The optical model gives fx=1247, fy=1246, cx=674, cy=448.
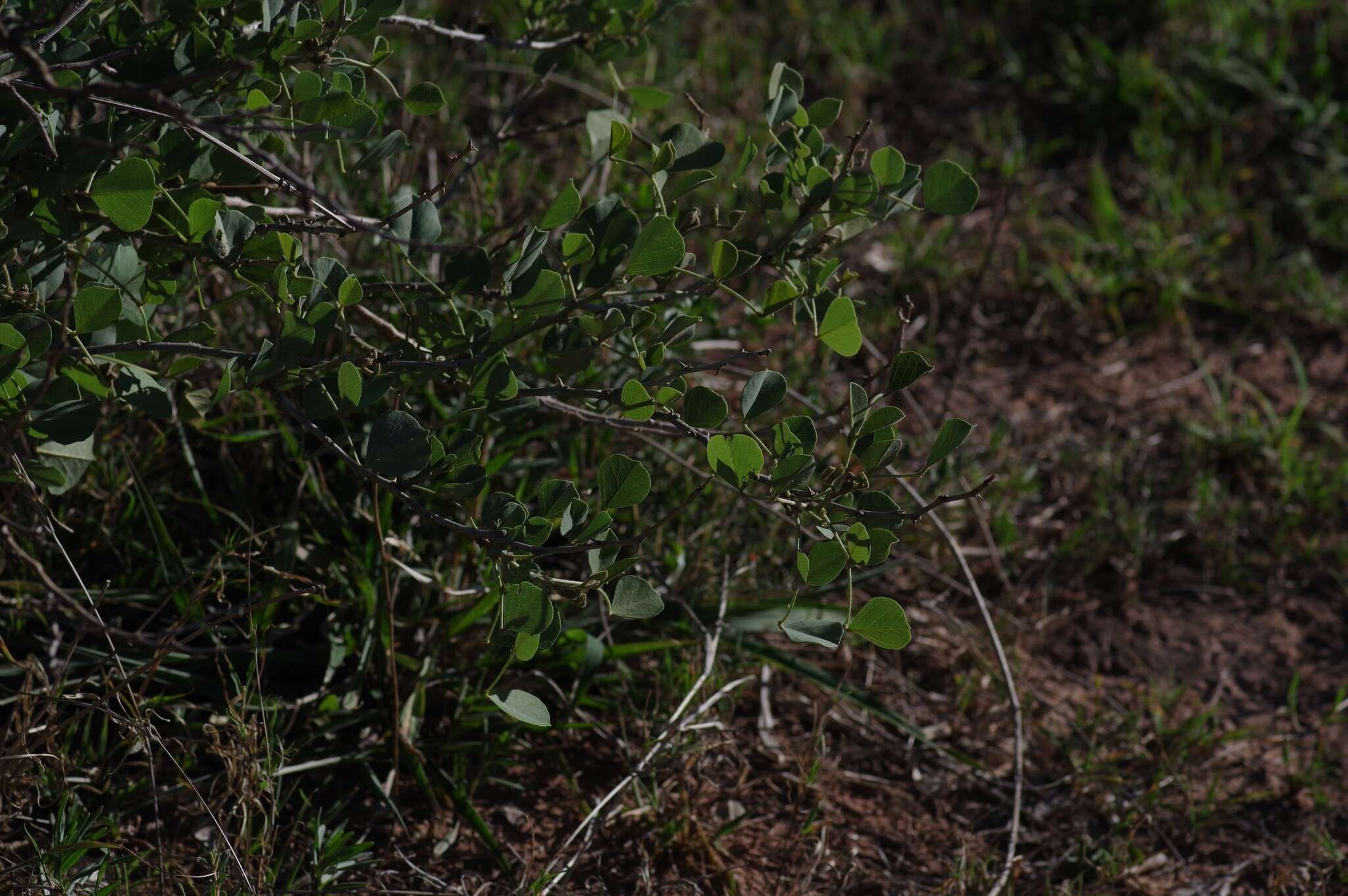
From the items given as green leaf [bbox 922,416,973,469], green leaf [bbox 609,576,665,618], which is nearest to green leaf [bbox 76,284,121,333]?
green leaf [bbox 609,576,665,618]

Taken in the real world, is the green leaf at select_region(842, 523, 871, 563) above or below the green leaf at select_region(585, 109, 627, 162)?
below

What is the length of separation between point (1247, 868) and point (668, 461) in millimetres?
1328

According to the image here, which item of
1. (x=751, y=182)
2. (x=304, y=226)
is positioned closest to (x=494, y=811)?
(x=304, y=226)

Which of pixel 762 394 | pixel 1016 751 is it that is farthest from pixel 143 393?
pixel 1016 751

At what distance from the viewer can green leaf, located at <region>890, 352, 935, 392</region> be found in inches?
63.9

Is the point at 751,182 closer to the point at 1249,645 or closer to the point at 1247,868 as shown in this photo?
the point at 1249,645

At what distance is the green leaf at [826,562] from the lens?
1575 mm

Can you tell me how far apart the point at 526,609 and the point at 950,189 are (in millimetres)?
831

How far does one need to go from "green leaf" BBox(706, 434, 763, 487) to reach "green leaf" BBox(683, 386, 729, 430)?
101 millimetres

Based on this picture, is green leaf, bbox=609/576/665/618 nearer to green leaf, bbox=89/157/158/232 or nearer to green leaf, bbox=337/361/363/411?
green leaf, bbox=337/361/363/411

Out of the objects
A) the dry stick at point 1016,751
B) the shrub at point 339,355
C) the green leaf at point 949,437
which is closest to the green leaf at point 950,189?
the shrub at point 339,355

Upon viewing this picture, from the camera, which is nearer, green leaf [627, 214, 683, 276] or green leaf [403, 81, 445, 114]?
green leaf [627, 214, 683, 276]

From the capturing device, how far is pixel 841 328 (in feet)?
5.53

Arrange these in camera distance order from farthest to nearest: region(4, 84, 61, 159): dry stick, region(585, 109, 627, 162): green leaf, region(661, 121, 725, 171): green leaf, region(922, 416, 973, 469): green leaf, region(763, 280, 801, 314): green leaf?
region(585, 109, 627, 162): green leaf < region(661, 121, 725, 171): green leaf < region(763, 280, 801, 314): green leaf < region(922, 416, 973, 469): green leaf < region(4, 84, 61, 159): dry stick
